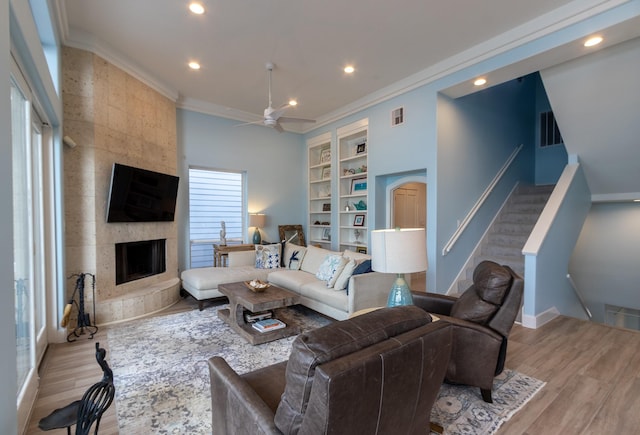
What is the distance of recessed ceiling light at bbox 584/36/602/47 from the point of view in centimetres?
305

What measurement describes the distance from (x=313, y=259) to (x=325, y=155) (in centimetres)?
288

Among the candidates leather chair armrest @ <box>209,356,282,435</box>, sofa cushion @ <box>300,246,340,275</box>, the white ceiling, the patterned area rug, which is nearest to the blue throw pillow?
the patterned area rug

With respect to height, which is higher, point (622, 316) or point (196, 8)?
point (196, 8)

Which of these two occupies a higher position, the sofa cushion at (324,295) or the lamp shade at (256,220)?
the lamp shade at (256,220)

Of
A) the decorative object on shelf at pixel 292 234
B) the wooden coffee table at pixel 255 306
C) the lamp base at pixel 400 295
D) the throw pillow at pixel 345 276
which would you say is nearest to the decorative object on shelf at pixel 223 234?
the decorative object on shelf at pixel 292 234

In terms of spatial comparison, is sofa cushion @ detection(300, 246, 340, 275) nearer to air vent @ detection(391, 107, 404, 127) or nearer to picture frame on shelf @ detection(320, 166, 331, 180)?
picture frame on shelf @ detection(320, 166, 331, 180)

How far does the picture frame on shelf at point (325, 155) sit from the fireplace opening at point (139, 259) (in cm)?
370

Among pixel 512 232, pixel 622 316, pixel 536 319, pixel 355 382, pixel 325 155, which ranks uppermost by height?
pixel 325 155

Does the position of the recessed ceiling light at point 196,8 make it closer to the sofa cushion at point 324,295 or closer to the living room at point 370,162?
the living room at point 370,162

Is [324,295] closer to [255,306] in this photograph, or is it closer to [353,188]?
[255,306]

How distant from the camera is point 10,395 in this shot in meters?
1.29

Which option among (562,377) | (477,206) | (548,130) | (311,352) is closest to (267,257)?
(477,206)

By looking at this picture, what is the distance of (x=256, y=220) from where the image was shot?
6.19 metres

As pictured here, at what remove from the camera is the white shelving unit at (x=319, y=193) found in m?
6.77
